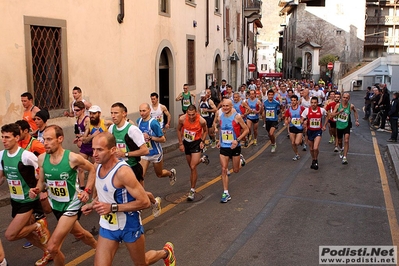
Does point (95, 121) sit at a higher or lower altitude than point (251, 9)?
→ lower

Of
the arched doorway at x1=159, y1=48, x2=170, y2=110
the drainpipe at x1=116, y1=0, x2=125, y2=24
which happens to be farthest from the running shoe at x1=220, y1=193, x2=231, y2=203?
the arched doorway at x1=159, y1=48, x2=170, y2=110

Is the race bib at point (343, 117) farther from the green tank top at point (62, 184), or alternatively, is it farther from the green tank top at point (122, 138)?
the green tank top at point (62, 184)

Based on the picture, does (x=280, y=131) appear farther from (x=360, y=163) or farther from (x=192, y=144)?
(x=192, y=144)

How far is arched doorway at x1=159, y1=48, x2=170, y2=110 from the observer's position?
1758 centimetres

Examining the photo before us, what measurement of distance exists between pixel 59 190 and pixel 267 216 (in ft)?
12.0

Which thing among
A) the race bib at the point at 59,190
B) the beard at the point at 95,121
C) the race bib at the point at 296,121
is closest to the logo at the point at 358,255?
the race bib at the point at 59,190

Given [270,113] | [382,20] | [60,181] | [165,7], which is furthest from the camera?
[382,20]

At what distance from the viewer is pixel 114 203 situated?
13.9 ft

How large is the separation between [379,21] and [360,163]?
56.6 metres

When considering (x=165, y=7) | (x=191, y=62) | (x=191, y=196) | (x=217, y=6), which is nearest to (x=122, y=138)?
(x=191, y=196)

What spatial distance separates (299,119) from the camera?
487 inches

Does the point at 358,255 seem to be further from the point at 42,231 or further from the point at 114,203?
the point at 42,231

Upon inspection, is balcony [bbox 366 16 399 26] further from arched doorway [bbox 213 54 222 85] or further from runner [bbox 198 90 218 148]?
runner [bbox 198 90 218 148]

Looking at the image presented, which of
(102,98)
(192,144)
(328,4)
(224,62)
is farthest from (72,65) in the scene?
(328,4)
